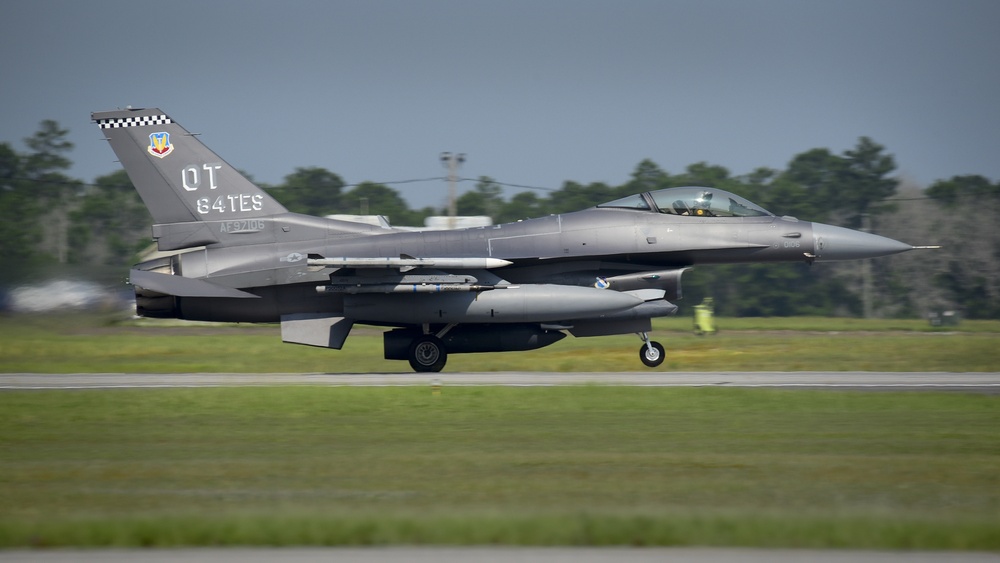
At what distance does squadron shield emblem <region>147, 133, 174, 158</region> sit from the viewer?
68.0ft

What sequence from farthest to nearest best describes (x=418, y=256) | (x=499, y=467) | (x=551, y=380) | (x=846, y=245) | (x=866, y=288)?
(x=866, y=288)
(x=846, y=245)
(x=418, y=256)
(x=551, y=380)
(x=499, y=467)

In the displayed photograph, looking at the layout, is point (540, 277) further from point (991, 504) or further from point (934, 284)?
point (934, 284)

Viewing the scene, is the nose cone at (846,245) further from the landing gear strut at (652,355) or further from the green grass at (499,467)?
the green grass at (499,467)

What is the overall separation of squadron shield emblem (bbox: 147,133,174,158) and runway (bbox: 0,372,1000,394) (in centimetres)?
438

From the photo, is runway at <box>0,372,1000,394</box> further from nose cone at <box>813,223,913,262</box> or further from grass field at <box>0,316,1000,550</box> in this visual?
nose cone at <box>813,223,913,262</box>

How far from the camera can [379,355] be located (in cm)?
2602

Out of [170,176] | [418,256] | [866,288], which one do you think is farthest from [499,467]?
[866,288]

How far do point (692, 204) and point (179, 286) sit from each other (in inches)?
394

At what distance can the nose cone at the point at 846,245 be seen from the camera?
2058 cm

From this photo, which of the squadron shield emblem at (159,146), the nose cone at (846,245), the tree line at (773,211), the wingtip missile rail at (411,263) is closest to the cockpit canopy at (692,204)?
the nose cone at (846,245)

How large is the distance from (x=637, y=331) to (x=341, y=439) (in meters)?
9.03

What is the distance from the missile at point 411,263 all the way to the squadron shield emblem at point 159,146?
13.8 feet

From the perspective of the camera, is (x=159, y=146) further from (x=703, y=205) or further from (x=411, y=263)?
(x=703, y=205)

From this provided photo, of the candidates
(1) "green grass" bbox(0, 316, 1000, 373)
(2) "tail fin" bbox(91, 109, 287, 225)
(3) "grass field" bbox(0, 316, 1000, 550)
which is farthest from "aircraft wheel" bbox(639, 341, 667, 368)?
(2) "tail fin" bbox(91, 109, 287, 225)
